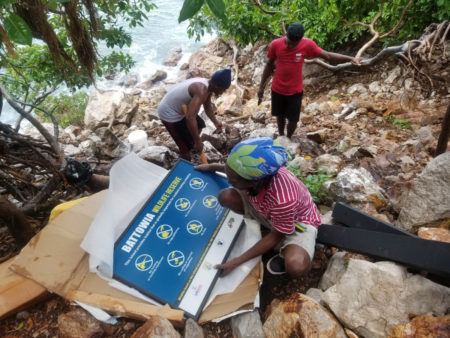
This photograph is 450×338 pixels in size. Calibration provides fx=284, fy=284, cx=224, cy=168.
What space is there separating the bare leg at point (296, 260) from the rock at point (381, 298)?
0.68 feet

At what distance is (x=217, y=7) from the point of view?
2.43 feet

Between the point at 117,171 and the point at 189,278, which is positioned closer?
the point at 189,278

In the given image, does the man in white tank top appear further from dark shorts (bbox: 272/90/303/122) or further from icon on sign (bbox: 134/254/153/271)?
icon on sign (bbox: 134/254/153/271)

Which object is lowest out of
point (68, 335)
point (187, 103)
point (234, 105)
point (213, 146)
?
point (234, 105)

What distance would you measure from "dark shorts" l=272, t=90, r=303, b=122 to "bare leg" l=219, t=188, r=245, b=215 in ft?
5.88

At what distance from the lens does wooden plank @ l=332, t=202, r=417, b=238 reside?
1.82 meters

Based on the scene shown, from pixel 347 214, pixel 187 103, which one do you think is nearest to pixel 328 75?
pixel 187 103

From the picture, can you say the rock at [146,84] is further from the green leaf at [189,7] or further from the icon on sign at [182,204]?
the green leaf at [189,7]

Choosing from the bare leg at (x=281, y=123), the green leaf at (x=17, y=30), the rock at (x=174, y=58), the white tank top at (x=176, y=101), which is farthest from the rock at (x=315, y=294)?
the rock at (x=174, y=58)

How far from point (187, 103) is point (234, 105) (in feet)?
9.67

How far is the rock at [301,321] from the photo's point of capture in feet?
4.61

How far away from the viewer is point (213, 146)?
3869 mm

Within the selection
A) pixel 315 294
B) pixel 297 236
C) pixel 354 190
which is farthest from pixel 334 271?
pixel 354 190

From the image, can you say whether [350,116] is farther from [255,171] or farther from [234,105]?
[255,171]
